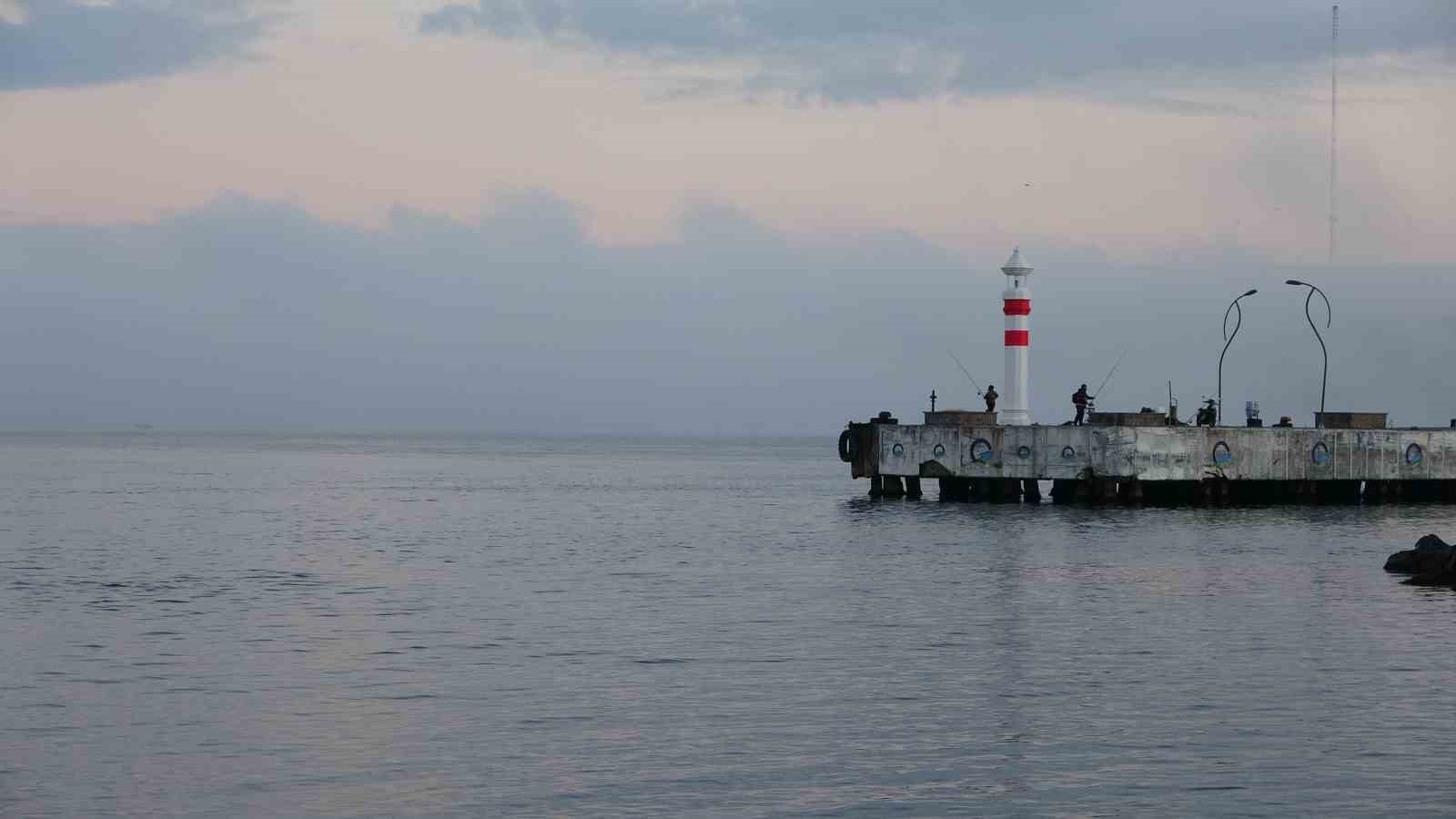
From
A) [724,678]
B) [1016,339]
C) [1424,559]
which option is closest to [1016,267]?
[1016,339]

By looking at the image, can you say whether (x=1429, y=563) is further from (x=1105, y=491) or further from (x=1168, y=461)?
(x=1105, y=491)

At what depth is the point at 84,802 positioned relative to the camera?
1412 cm

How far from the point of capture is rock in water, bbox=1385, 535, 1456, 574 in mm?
34250

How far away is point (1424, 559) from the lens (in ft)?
116

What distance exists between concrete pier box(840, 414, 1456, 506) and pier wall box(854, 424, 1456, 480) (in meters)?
0.03

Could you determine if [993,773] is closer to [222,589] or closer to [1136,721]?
[1136,721]

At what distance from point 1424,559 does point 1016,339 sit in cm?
2884

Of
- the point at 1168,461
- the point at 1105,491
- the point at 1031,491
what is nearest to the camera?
the point at 1168,461

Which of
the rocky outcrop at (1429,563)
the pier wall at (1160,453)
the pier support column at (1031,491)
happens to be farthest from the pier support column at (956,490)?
the rocky outcrop at (1429,563)

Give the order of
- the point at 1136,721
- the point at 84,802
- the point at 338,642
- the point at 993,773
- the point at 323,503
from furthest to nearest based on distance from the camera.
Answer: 1. the point at 323,503
2. the point at 338,642
3. the point at 1136,721
4. the point at 993,773
5. the point at 84,802

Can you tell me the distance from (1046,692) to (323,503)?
56.4 meters

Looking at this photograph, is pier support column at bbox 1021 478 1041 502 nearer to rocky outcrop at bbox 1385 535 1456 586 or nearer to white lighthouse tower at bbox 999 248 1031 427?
white lighthouse tower at bbox 999 248 1031 427

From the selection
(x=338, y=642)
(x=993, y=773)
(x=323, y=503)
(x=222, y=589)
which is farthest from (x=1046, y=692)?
(x=323, y=503)

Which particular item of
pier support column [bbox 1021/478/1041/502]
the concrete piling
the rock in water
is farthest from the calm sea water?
pier support column [bbox 1021/478/1041/502]
